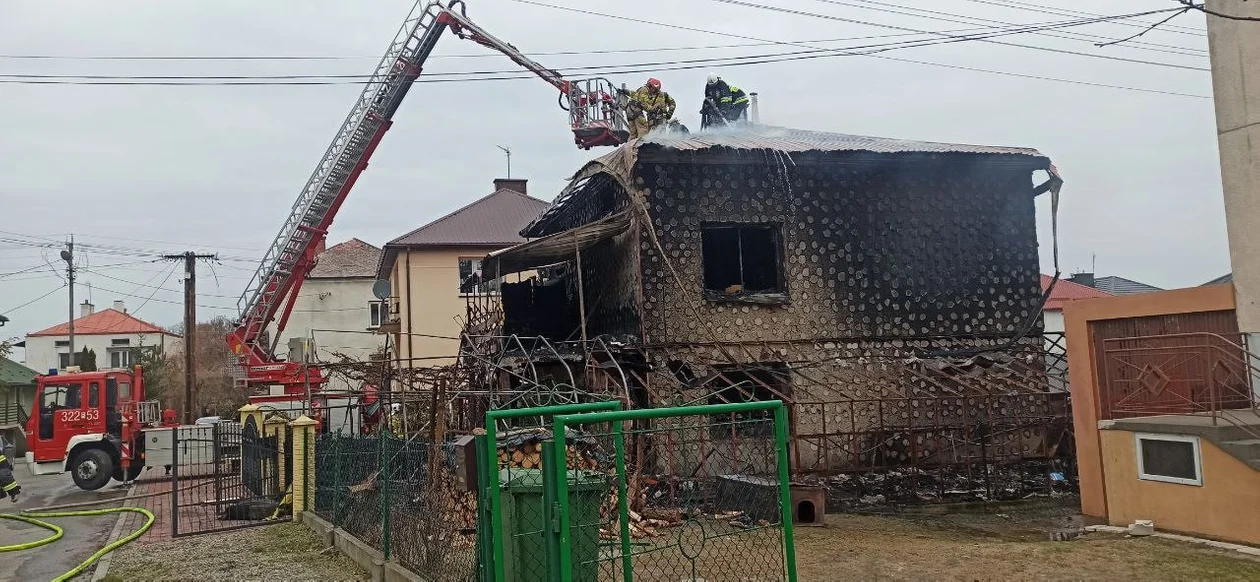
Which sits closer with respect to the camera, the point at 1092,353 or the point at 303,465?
the point at 1092,353

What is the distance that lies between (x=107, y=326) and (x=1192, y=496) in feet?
218

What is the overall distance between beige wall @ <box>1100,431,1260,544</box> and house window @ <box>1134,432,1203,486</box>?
6cm

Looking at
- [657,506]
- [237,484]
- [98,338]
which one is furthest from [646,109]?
[98,338]

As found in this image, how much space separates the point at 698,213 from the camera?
16.0 m

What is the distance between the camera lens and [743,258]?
17.5m

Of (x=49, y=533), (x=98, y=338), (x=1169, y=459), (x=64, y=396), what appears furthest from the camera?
(x=98, y=338)

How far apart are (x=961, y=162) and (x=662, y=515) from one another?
9.88 meters

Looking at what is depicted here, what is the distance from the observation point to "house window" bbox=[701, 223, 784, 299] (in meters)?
16.6

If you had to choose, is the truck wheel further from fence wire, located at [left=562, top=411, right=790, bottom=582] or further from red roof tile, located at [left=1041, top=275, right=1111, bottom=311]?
red roof tile, located at [left=1041, top=275, right=1111, bottom=311]

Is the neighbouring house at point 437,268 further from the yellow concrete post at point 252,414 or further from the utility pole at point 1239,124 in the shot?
the utility pole at point 1239,124

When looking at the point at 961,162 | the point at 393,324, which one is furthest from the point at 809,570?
the point at 393,324

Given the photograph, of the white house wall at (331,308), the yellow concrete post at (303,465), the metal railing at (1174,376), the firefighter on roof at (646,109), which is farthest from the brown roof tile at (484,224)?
the metal railing at (1174,376)

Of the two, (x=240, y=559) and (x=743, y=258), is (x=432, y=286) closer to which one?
(x=743, y=258)

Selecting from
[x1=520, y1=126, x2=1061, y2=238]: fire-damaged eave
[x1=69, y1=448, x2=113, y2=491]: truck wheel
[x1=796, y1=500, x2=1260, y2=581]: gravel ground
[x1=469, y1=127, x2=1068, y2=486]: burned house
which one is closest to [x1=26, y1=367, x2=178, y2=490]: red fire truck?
[x1=69, y1=448, x2=113, y2=491]: truck wheel
